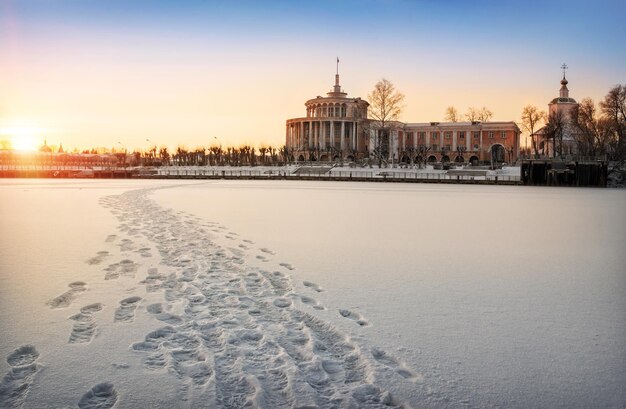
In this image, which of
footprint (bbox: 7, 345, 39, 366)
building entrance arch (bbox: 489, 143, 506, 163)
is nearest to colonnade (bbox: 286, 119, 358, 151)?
building entrance arch (bbox: 489, 143, 506, 163)

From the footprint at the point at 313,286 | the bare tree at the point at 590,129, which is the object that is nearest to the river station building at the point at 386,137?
the bare tree at the point at 590,129

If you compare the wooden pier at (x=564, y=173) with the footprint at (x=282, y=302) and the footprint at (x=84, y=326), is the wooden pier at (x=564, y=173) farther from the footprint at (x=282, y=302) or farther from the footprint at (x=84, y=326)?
the footprint at (x=84, y=326)

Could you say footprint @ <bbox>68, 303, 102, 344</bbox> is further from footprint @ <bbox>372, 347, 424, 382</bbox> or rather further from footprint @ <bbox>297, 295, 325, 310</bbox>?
footprint @ <bbox>372, 347, 424, 382</bbox>

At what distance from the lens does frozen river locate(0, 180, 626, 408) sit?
14.4ft

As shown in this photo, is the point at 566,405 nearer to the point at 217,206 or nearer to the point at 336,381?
the point at 336,381

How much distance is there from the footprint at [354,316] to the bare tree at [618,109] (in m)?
66.0

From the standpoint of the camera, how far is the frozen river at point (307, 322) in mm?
4395

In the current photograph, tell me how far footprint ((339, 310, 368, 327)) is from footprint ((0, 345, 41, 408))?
130 inches

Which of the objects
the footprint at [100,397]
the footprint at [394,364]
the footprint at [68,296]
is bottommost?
the footprint at [394,364]

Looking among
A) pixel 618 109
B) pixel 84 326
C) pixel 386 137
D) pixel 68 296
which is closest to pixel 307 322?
pixel 84 326

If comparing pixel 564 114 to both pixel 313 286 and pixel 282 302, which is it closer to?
pixel 313 286

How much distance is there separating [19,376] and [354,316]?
3.53 m

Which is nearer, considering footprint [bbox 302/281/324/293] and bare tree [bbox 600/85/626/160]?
footprint [bbox 302/281/324/293]

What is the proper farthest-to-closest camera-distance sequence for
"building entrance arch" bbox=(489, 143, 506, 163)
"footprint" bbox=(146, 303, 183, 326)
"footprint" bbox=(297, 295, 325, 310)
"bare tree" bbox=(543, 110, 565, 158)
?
"building entrance arch" bbox=(489, 143, 506, 163)
"bare tree" bbox=(543, 110, 565, 158)
"footprint" bbox=(297, 295, 325, 310)
"footprint" bbox=(146, 303, 183, 326)
